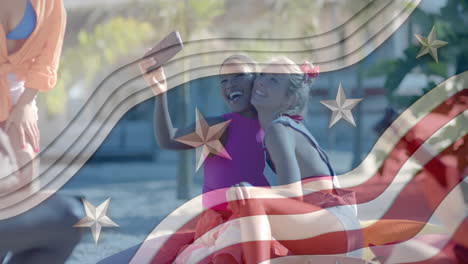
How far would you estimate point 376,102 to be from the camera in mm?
1094

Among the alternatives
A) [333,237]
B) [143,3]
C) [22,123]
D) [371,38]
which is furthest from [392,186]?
[22,123]

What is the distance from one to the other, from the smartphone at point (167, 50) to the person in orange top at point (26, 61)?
23 centimetres

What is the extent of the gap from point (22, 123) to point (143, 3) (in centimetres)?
33

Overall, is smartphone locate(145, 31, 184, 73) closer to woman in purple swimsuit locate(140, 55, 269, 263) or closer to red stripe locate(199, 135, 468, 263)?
woman in purple swimsuit locate(140, 55, 269, 263)

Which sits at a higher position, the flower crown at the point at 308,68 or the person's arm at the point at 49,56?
the person's arm at the point at 49,56

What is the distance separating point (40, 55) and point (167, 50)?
27cm

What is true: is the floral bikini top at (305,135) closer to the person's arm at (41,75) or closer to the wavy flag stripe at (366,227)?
the wavy flag stripe at (366,227)

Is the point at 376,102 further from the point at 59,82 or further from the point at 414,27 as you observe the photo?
the point at 59,82

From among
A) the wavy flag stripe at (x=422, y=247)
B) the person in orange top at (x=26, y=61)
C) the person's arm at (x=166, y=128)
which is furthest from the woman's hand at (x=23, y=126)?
the wavy flag stripe at (x=422, y=247)

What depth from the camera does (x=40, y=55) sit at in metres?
1.11

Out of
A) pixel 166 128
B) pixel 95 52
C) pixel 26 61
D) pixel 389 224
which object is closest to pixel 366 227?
pixel 389 224

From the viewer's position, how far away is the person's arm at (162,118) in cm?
102

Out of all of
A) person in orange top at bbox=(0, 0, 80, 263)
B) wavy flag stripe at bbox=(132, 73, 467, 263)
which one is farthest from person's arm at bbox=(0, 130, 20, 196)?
→ wavy flag stripe at bbox=(132, 73, 467, 263)

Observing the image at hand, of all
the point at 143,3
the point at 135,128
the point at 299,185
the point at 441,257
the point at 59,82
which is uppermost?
the point at 143,3
